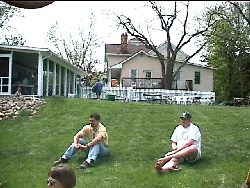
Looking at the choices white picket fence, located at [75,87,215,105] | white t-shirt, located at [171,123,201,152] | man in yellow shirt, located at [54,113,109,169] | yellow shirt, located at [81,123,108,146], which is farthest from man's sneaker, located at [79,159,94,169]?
white picket fence, located at [75,87,215,105]

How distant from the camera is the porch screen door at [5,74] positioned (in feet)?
51.4

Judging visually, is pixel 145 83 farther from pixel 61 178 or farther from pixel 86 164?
pixel 61 178

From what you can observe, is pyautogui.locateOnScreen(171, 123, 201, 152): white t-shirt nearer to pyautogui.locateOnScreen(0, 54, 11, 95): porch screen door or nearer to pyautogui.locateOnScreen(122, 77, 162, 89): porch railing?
pyautogui.locateOnScreen(0, 54, 11, 95): porch screen door

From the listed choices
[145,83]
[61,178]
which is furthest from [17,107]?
[145,83]

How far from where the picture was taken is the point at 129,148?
6773mm

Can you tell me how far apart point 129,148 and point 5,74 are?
410 inches

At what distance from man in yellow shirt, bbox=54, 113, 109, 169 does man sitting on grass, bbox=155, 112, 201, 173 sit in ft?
2.90

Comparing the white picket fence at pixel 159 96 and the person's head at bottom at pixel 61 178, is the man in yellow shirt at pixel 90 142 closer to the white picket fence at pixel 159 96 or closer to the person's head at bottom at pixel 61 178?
the person's head at bottom at pixel 61 178

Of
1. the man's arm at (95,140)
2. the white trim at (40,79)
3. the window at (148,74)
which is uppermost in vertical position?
the window at (148,74)

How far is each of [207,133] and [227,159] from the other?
1761 millimetres

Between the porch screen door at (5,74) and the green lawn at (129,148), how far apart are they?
4.74 m

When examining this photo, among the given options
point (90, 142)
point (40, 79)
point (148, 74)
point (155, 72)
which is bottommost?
point (90, 142)

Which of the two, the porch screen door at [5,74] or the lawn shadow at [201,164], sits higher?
the porch screen door at [5,74]

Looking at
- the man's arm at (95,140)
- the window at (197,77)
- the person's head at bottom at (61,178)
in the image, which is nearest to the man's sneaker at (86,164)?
the man's arm at (95,140)
